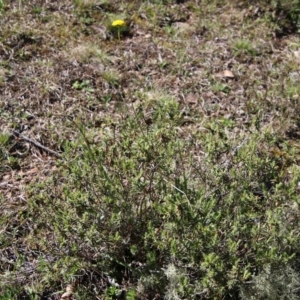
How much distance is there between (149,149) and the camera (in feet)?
9.14

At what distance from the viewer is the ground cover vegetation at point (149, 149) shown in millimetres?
2592

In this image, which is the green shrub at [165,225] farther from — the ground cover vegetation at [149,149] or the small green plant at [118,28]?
the small green plant at [118,28]

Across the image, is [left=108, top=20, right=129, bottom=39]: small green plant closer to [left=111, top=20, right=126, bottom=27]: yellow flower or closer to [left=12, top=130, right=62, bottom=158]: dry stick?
[left=111, top=20, right=126, bottom=27]: yellow flower

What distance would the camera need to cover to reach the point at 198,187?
9.16ft

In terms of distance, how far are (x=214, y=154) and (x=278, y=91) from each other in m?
1.30

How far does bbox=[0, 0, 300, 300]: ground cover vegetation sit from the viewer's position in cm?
259

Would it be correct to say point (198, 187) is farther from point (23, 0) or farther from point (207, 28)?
point (23, 0)

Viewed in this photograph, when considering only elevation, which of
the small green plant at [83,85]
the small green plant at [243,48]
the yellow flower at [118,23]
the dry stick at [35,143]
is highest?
the yellow flower at [118,23]

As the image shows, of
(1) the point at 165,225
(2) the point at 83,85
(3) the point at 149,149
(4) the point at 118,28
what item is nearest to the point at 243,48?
(4) the point at 118,28

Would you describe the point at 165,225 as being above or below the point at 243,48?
below

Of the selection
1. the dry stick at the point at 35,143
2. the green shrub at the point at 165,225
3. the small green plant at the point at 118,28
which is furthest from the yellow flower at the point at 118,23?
the green shrub at the point at 165,225

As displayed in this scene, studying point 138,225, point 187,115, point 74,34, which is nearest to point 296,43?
point 187,115

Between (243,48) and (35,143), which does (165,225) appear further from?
(243,48)

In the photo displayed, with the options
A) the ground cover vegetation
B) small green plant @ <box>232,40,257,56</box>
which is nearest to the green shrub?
the ground cover vegetation
